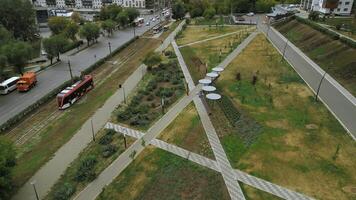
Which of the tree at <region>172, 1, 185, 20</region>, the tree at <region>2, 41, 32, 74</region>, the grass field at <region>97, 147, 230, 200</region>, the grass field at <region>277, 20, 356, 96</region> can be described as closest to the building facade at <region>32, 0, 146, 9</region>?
the tree at <region>172, 1, 185, 20</region>

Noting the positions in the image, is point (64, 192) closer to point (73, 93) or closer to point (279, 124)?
point (73, 93)

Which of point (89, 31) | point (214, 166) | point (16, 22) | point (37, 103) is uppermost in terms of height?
point (16, 22)

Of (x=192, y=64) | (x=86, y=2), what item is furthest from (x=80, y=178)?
(x=86, y=2)

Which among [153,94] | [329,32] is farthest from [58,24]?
[329,32]

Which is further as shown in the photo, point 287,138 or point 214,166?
point 287,138

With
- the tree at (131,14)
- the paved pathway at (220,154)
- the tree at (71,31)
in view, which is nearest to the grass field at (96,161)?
the paved pathway at (220,154)

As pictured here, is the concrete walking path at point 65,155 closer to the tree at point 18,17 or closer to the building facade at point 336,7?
the tree at point 18,17
